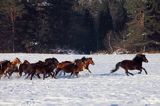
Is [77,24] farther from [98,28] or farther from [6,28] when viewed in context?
[6,28]

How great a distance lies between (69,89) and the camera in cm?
1809

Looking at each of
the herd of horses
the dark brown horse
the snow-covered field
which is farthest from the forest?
the snow-covered field

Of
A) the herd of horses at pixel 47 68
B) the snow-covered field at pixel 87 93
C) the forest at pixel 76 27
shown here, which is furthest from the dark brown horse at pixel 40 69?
the forest at pixel 76 27

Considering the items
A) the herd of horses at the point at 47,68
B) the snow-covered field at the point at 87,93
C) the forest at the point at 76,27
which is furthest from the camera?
the forest at the point at 76,27

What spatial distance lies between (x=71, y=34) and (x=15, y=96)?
58823 mm

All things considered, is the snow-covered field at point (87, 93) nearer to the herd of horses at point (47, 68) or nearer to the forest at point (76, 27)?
the herd of horses at point (47, 68)

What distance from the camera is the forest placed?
62497 millimetres

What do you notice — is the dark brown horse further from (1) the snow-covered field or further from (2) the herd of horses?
(1) the snow-covered field

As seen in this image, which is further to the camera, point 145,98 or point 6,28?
point 6,28

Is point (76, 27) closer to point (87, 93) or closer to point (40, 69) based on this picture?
point (40, 69)

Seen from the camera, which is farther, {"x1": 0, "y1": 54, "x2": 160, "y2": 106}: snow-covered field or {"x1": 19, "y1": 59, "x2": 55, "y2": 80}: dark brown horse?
{"x1": 19, "y1": 59, "x2": 55, "y2": 80}: dark brown horse

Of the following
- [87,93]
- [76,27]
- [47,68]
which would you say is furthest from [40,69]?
[76,27]

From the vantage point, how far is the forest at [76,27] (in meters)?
62.5

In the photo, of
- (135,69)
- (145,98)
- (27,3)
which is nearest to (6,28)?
(27,3)
